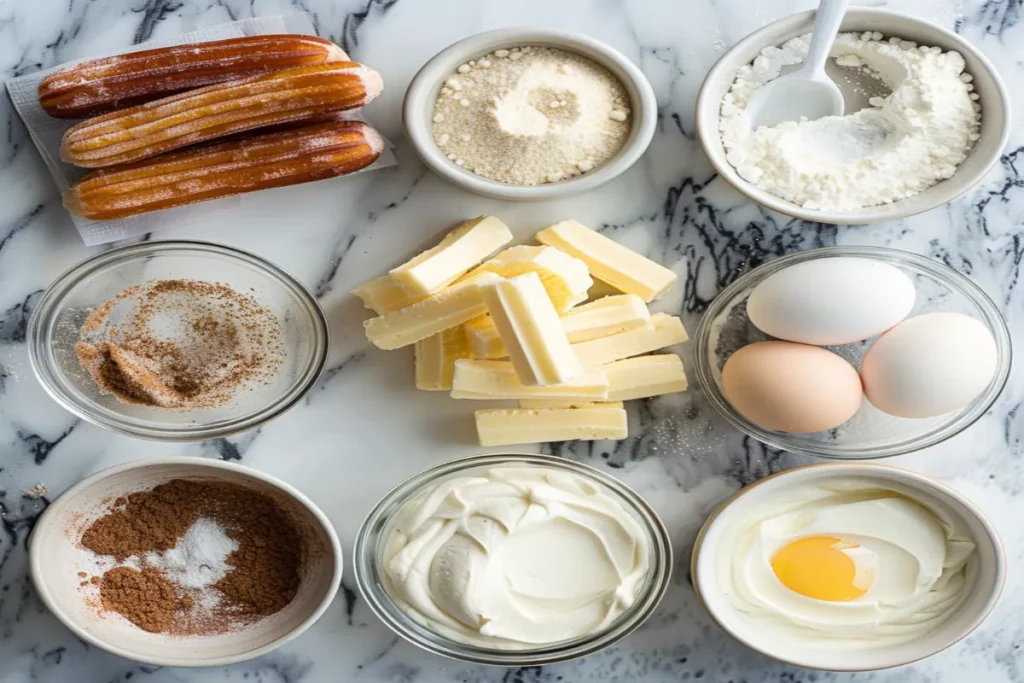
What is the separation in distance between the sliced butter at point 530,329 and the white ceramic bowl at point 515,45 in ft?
0.49

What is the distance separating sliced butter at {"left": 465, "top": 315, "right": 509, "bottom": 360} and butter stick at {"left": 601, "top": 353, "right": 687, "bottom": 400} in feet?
0.60

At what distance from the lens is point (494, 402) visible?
152 cm

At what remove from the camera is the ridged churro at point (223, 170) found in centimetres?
133

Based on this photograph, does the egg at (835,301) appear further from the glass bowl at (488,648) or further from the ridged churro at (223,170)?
the ridged churro at (223,170)

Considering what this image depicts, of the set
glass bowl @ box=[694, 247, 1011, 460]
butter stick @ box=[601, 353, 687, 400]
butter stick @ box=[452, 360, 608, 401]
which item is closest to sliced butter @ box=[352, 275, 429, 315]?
butter stick @ box=[452, 360, 608, 401]

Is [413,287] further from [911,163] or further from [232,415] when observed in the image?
[911,163]

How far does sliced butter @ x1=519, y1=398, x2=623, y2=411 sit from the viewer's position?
4.71 ft

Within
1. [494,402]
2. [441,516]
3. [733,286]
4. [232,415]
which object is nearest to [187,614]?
[232,415]

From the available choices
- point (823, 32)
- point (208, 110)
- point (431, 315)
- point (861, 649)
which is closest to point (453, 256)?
point (431, 315)

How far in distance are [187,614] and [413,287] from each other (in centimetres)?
71

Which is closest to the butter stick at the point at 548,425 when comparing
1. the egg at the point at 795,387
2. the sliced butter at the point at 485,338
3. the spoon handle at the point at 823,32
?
the sliced butter at the point at 485,338

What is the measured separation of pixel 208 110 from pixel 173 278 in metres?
0.29

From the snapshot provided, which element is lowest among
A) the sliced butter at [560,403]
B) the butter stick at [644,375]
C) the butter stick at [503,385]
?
the sliced butter at [560,403]

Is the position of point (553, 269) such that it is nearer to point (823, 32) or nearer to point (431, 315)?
point (431, 315)
